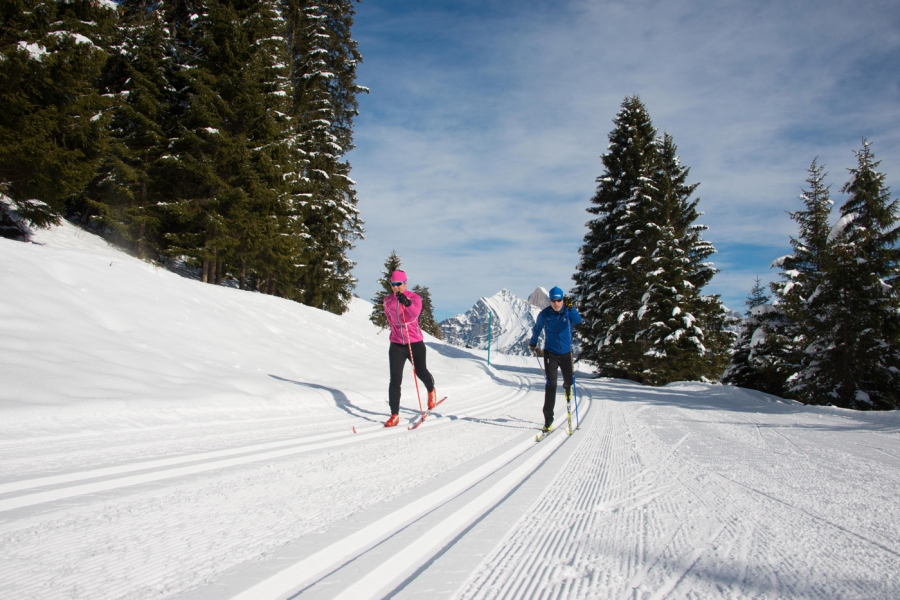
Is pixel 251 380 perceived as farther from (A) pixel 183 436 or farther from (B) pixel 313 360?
(B) pixel 313 360

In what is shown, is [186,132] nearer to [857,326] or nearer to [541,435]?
[541,435]

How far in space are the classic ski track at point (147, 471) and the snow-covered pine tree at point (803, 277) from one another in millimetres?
16307

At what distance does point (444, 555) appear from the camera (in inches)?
70.1

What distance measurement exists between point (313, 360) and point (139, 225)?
12.2 metres

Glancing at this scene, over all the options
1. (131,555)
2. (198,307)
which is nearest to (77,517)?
(131,555)

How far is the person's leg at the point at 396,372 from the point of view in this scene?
17.7 feet

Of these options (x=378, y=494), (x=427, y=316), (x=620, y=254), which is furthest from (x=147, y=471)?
(x=427, y=316)

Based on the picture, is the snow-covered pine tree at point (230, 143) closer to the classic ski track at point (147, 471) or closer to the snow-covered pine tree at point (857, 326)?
the classic ski track at point (147, 471)

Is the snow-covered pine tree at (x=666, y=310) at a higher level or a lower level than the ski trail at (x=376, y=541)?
higher

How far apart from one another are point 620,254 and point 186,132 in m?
18.8

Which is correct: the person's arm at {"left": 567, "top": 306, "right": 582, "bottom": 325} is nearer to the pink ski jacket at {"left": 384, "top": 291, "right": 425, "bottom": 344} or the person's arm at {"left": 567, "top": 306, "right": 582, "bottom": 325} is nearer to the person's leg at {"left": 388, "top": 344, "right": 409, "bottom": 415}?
the pink ski jacket at {"left": 384, "top": 291, "right": 425, "bottom": 344}

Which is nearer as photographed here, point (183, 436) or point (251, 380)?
point (183, 436)

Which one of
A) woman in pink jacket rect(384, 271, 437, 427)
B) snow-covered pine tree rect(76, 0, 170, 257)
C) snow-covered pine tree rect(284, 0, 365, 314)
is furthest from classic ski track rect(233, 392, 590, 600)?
snow-covered pine tree rect(284, 0, 365, 314)

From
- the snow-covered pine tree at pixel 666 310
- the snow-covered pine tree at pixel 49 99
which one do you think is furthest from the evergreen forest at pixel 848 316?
the snow-covered pine tree at pixel 49 99
